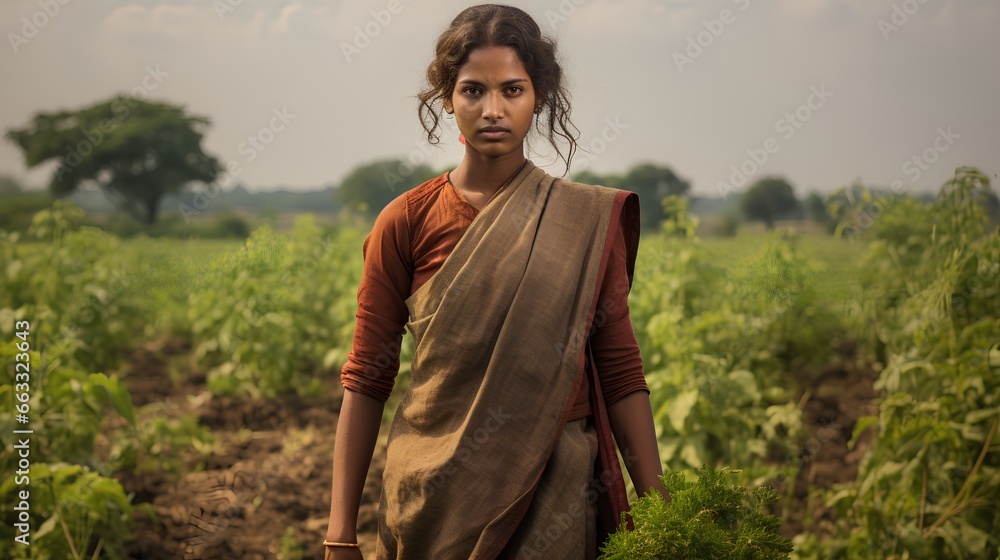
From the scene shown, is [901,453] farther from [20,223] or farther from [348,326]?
[20,223]

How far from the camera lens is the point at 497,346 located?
194 centimetres

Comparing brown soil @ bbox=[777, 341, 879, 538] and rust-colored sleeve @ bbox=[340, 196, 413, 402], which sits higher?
rust-colored sleeve @ bbox=[340, 196, 413, 402]

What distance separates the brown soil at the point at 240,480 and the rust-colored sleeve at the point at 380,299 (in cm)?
190

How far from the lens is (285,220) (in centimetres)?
532

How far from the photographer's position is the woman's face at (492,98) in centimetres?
199

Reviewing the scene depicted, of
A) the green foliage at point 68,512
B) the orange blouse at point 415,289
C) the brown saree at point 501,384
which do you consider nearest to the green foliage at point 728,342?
the orange blouse at point 415,289

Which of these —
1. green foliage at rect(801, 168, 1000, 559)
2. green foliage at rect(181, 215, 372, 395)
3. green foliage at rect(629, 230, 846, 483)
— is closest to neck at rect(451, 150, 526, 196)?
green foliage at rect(629, 230, 846, 483)

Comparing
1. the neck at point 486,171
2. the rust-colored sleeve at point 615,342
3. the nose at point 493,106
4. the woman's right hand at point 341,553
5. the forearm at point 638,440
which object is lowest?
the woman's right hand at point 341,553

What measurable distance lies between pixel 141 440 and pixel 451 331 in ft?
9.36

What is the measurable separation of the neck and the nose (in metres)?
0.14

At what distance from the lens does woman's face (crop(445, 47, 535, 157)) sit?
199 centimetres

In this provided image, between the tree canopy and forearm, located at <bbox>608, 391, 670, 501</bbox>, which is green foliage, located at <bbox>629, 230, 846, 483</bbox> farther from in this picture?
forearm, located at <bbox>608, 391, 670, 501</bbox>

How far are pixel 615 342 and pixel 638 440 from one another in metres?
0.23

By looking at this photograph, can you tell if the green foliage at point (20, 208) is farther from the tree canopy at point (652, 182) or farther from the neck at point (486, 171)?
the neck at point (486, 171)
